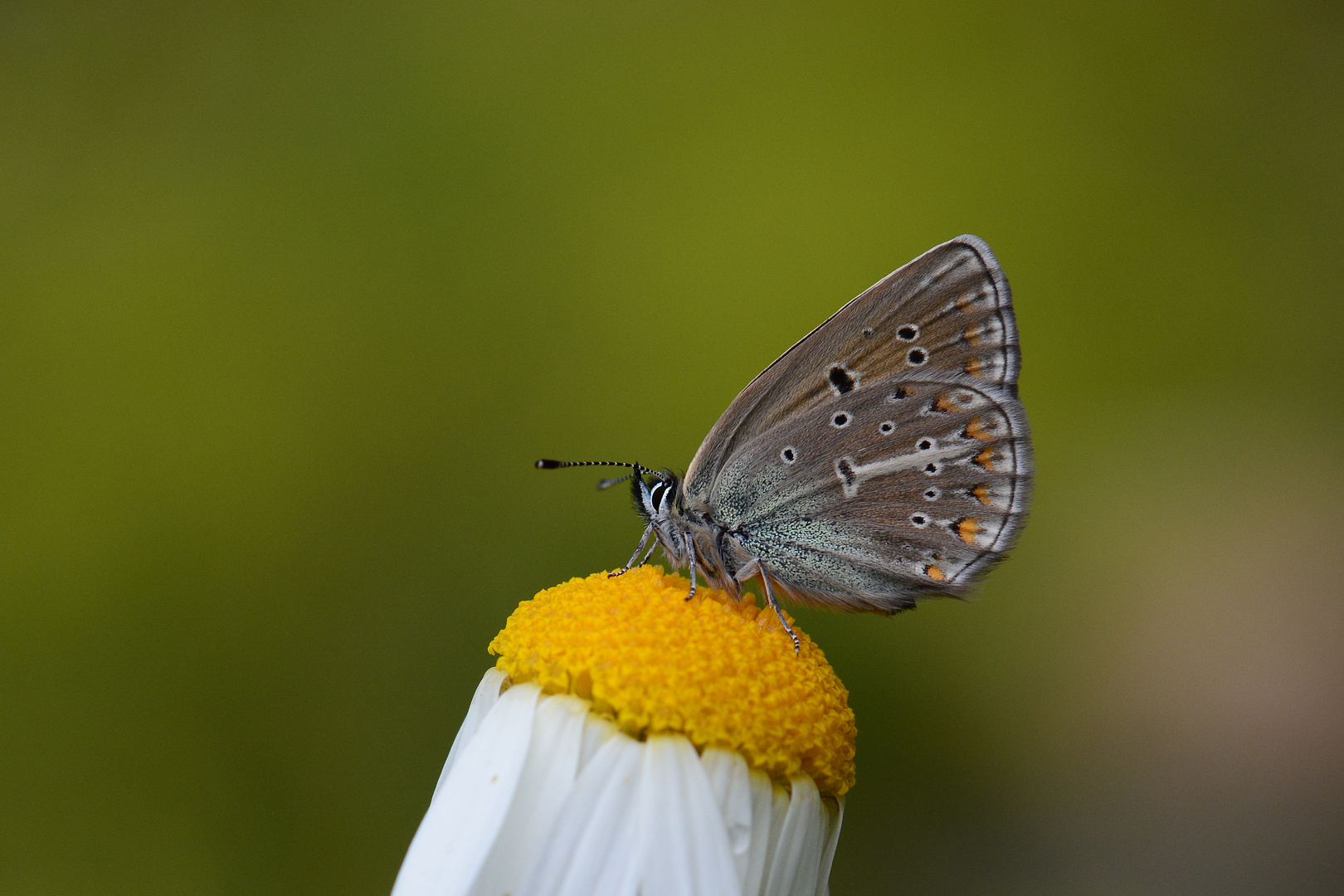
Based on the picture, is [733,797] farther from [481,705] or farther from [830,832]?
[481,705]

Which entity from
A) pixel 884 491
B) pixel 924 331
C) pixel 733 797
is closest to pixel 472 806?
pixel 733 797

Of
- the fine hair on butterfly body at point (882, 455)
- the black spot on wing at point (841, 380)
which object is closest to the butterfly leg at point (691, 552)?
the fine hair on butterfly body at point (882, 455)

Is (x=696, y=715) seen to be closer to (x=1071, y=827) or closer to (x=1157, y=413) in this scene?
(x=1071, y=827)

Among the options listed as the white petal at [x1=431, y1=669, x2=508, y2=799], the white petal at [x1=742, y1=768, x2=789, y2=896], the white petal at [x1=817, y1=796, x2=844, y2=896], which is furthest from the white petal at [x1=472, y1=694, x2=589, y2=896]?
the white petal at [x1=817, y1=796, x2=844, y2=896]

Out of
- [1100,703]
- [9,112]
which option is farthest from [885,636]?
[9,112]

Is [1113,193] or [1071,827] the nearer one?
[1071,827]

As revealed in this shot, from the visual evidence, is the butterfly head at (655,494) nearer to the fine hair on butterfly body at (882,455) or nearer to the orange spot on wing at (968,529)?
the fine hair on butterfly body at (882,455)

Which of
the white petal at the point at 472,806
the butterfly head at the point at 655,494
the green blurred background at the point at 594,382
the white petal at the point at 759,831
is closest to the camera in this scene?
the white petal at the point at 472,806
